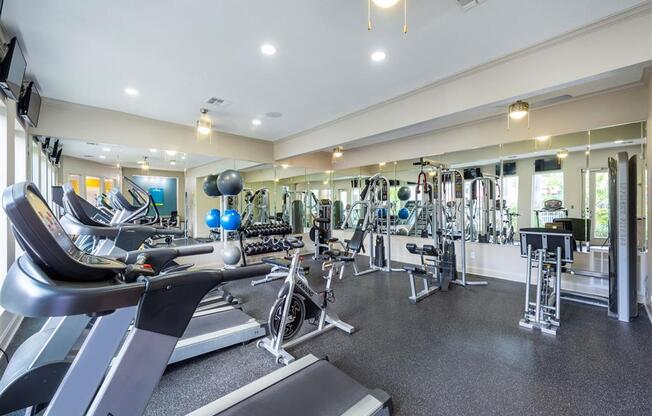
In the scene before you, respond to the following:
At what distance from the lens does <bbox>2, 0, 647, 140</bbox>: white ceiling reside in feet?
8.00

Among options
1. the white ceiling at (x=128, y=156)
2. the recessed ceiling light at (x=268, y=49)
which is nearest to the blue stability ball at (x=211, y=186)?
the white ceiling at (x=128, y=156)

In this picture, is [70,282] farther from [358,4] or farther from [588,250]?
[588,250]

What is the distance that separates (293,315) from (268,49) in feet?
9.10

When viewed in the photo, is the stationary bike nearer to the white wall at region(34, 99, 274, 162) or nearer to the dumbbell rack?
the dumbbell rack

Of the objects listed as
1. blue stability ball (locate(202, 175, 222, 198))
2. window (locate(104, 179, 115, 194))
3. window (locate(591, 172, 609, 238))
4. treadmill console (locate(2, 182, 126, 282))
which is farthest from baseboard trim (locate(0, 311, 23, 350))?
window (locate(591, 172, 609, 238))

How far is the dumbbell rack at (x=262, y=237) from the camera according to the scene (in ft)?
17.8

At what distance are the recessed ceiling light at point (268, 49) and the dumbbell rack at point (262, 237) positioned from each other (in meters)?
3.19

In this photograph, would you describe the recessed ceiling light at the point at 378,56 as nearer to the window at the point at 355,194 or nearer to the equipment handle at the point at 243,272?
the equipment handle at the point at 243,272

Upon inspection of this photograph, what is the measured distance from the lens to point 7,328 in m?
2.88

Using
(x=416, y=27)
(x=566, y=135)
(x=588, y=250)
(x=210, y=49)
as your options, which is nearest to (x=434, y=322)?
(x=588, y=250)

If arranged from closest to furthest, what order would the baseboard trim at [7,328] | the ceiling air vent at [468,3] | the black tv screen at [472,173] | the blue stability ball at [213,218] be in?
the ceiling air vent at [468,3]
the baseboard trim at [7,328]
the black tv screen at [472,173]
the blue stability ball at [213,218]

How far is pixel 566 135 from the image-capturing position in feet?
14.3

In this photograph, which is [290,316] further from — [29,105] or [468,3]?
[29,105]

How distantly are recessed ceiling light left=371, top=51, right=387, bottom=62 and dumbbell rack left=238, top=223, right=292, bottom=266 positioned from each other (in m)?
3.41
